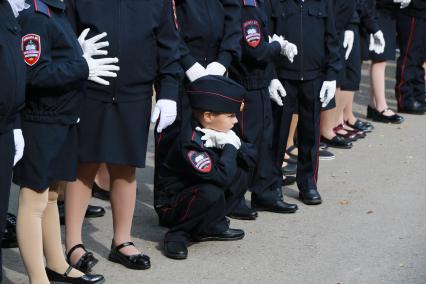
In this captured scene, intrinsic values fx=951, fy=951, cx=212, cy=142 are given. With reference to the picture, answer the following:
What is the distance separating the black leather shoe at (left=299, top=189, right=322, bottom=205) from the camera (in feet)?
22.0

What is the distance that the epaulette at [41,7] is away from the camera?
177 inches

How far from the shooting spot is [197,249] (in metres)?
5.66

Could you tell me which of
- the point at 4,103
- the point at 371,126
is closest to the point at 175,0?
the point at 4,103

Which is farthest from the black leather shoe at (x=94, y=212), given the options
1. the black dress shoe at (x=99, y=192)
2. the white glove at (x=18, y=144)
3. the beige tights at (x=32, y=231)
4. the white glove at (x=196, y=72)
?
the white glove at (x=18, y=144)

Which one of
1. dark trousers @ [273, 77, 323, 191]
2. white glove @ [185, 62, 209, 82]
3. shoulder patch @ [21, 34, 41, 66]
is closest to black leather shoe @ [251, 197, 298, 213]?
dark trousers @ [273, 77, 323, 191]

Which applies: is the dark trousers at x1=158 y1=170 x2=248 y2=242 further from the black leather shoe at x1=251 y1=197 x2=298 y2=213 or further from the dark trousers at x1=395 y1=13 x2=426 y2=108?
the dark trousers at x1=395 y1=13 x2=426 y2=108

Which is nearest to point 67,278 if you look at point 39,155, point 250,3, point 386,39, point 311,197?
point 39,155

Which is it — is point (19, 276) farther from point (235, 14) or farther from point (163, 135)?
point (235, 14)

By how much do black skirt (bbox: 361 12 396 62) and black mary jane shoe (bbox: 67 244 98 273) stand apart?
15.8 ft

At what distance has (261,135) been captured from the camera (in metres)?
6.30

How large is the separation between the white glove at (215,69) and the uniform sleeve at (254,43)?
361 mm

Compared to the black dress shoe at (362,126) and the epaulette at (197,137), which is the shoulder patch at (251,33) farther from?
the black dress shoe at (362,126)

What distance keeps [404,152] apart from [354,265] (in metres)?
3.16

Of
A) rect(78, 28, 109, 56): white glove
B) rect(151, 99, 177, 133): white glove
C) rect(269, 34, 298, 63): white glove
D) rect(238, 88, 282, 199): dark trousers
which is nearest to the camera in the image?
rect(78, 28, 109, 56): white glove
